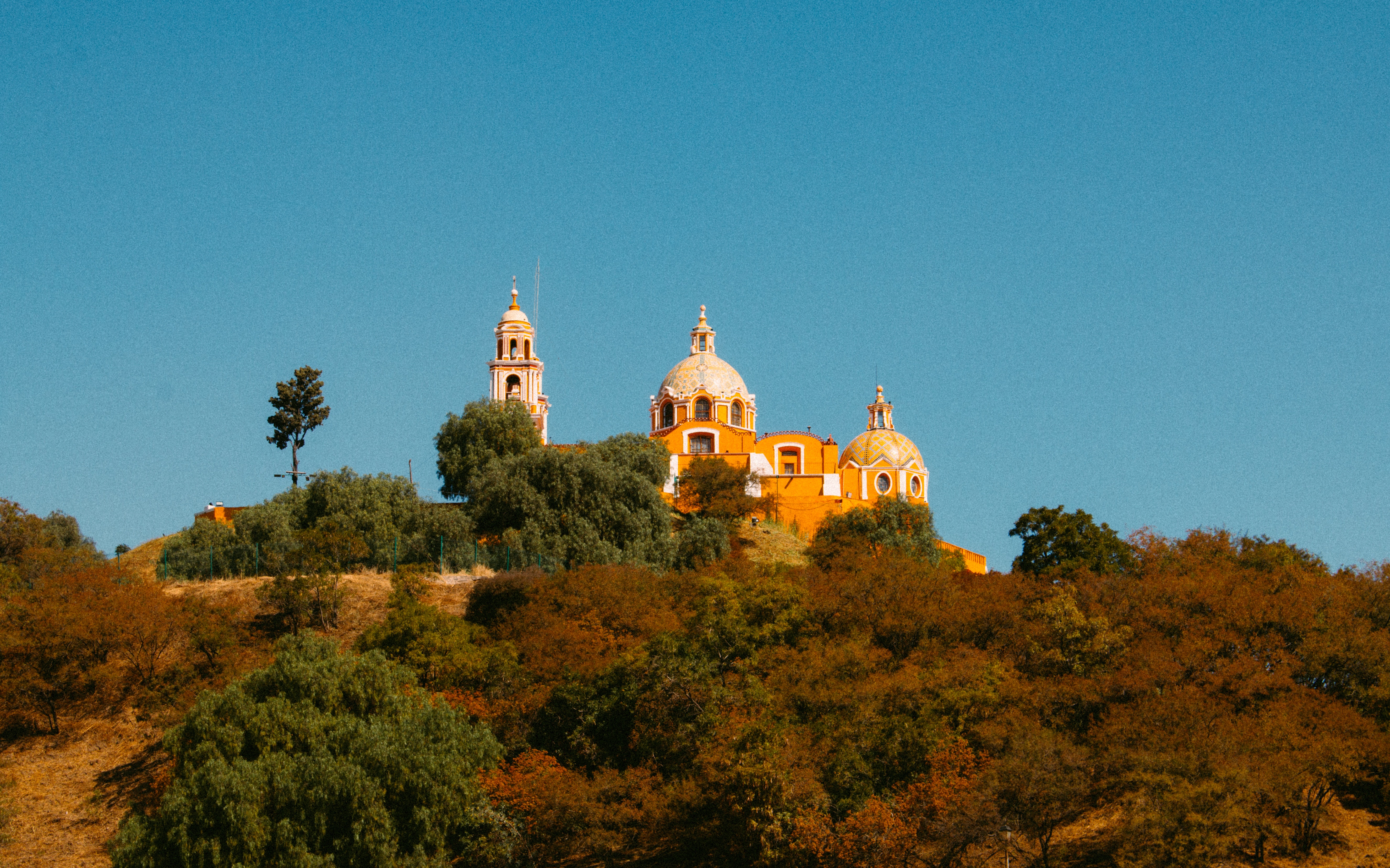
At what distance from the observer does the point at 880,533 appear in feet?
161

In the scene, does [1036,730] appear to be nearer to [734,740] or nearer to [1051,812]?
[1051,812]

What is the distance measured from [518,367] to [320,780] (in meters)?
39.0

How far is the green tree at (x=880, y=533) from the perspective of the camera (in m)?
46.2

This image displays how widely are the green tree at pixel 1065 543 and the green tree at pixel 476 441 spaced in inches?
632

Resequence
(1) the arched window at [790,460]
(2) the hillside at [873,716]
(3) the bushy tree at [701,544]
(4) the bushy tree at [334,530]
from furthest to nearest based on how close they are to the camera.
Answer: (1) the arched window at [790,460]
(3) the bushy tree at [701,544]
(4) the bushy tree at [334,530]
(2) the hillside at [873,716]

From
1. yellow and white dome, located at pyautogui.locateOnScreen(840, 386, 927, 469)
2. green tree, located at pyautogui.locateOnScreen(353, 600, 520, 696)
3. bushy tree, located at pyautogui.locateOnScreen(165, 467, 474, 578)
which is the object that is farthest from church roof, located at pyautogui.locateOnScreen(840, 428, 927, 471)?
green tree, located at pyautogui.locateOnScreen(353, 600, 520, 696)

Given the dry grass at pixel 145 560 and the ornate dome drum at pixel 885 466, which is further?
the ornate dome drum at pixel 885 466

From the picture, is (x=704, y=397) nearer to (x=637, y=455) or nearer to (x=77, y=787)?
(x=637, y=455)

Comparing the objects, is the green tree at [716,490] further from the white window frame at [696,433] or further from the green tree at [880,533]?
the white window frame at [696,433]

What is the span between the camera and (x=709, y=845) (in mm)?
28812

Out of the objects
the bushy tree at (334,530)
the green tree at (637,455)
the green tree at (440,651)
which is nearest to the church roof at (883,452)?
the green tree at (637,455)

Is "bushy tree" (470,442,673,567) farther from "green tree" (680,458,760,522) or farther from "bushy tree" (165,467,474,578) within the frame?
"green tree" (680,458,760,522)

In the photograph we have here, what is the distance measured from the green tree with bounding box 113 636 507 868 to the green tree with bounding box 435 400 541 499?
20134 mm

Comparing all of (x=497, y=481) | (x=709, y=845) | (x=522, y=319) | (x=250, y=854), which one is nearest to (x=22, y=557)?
(x=497, y=481)
